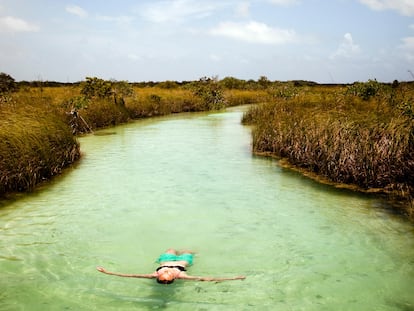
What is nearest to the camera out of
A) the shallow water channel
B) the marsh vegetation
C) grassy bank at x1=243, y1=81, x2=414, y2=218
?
the shallow water channel

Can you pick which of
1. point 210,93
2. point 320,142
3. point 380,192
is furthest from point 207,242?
point 210,93

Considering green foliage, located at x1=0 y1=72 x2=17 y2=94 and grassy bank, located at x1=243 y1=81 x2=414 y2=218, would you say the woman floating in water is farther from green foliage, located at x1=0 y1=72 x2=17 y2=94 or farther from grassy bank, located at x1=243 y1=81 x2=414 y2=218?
green foliage, located at x1=0 y1=72 x2=17 y2=94

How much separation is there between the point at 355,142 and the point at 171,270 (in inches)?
228

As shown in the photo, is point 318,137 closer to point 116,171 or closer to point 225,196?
point 225,196

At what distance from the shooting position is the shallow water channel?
473 centimetres

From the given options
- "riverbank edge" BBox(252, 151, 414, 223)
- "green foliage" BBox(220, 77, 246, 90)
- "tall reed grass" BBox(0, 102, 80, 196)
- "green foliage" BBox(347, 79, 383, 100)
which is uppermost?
"green foliage" BBox(220, 77, 246, 90)

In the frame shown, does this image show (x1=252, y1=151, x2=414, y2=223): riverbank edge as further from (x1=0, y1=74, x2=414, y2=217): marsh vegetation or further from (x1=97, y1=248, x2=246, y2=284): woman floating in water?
(x1=97, y1=248, x2=246, y2=284): woman floating in water

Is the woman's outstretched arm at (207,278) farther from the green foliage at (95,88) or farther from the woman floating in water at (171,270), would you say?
the green foliage at (95,88)

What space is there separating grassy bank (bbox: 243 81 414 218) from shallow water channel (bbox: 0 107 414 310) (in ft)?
1.90

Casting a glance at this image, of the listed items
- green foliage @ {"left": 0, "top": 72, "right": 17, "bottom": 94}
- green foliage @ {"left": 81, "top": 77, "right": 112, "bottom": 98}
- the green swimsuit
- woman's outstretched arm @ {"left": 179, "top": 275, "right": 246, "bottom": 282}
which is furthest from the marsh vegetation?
green foliage @ {"left": 81, "top": 77, "right": 112, "bottom": 98}

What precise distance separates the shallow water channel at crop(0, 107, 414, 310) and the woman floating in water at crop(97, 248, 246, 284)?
8 cm

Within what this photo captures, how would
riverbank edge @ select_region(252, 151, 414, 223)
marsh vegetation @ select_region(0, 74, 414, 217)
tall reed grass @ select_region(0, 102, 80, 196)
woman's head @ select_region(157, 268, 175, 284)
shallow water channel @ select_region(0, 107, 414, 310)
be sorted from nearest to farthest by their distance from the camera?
shallow water channel @ select_region(0, 107, 414, 310), woman's head @ select_region(157, 268, 175, 284), riverbank edge @ select_region(252, 151, 414, 223), marsh vegetation @ select_region(0, 74, 414, 217), tall reed grass @ select_region(0, 102, 80, 196)

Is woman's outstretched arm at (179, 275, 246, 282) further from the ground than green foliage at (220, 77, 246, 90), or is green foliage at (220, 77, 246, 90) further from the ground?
green foliage at (220, 77, 246, 90)

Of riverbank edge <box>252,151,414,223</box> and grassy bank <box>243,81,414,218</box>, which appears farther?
grassy bank <box>243,81,414,218</box>
